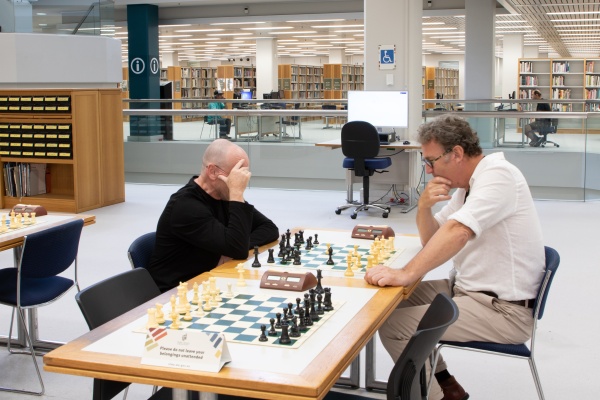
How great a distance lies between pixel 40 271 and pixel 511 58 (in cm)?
1912

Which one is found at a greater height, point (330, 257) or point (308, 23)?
point (308, 23)

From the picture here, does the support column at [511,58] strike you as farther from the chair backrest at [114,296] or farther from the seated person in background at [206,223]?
the chair backrest at [114,296]

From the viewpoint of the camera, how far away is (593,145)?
8.59 meters

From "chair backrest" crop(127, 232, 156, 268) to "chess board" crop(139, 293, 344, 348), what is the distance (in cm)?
78

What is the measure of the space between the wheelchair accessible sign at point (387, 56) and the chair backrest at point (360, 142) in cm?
111

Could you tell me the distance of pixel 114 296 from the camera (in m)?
2.52

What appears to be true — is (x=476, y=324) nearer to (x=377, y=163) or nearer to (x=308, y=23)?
(x=377, y=163)

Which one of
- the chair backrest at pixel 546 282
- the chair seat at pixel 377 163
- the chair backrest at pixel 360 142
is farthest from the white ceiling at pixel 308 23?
the chair backrest at pixel 546 282

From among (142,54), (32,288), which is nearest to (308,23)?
(142,54)

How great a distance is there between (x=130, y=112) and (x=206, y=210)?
25.6 feet

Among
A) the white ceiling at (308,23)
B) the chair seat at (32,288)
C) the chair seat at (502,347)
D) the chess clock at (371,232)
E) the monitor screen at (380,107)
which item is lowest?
the chair seat at (502,347)

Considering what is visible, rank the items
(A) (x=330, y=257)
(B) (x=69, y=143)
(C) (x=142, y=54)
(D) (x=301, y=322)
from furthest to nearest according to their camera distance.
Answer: (C) (x=142, y=54) < (B) (x=69, y=143) < (A) (x=330, y=257) < (D) (x=301, y=322)

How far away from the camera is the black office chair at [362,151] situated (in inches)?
301

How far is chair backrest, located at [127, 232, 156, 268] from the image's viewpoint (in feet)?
10.1
